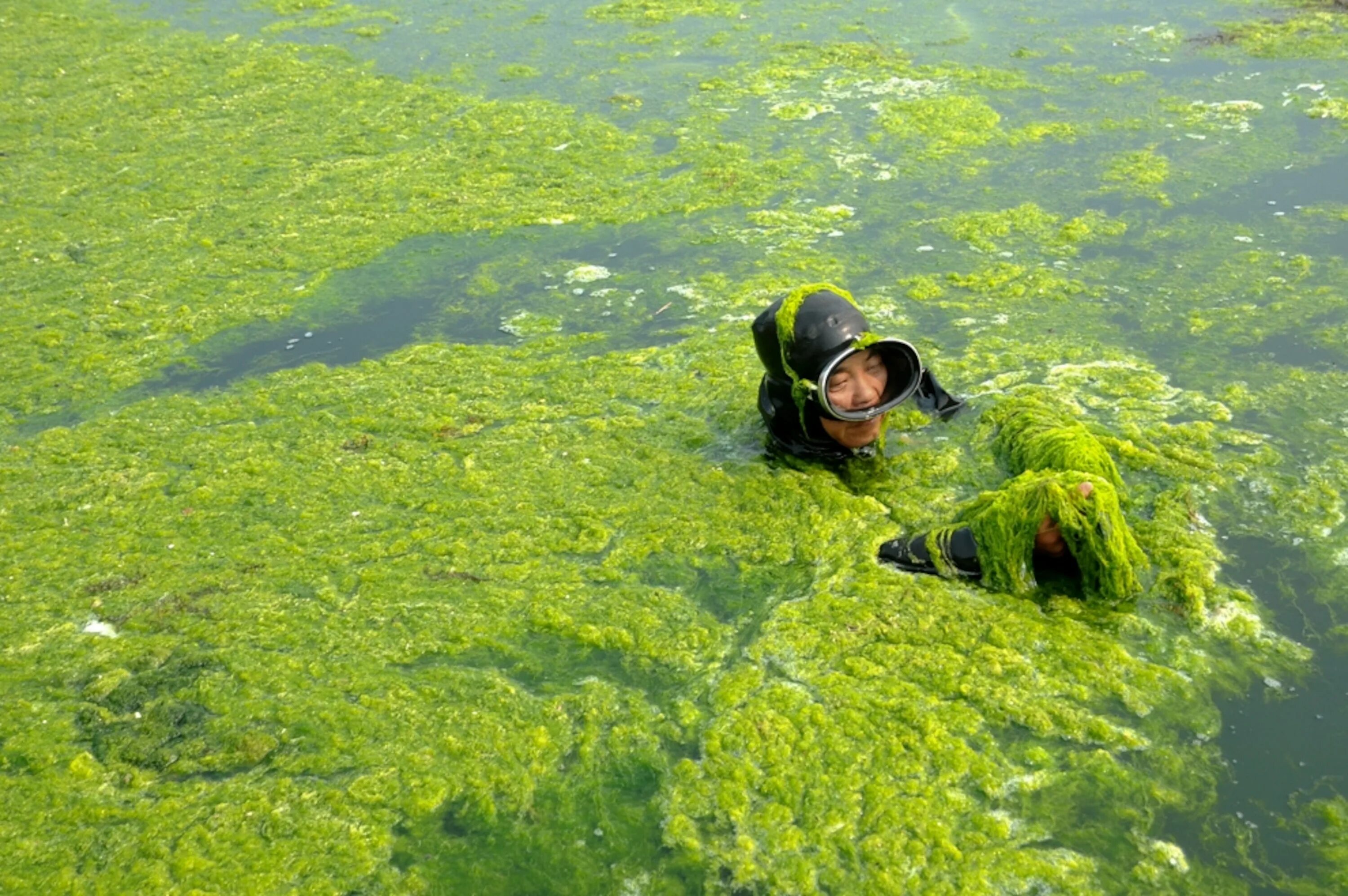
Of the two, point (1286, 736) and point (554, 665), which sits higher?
point (1286, 736)

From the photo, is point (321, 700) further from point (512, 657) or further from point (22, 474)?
point (22, 474)

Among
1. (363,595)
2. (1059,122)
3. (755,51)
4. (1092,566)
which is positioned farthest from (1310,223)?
(363,595)

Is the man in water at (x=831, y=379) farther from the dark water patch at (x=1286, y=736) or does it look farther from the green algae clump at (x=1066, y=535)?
the dark water patch at (x=1286, y=736)

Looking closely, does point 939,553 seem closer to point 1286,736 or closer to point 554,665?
point 1286,736

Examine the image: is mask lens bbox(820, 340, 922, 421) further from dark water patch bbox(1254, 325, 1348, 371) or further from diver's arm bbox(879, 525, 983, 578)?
dark water patch bbox(1254, 325, 1348, 371)

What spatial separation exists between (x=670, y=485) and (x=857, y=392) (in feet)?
2.23

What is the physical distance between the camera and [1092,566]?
Answer: 3.21 metres

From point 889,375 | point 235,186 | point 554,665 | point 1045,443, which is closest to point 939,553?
point 1045,443

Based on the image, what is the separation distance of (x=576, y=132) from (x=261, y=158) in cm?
177

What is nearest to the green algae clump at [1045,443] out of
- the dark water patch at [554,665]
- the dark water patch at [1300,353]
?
the dark water patch at [1300,353]

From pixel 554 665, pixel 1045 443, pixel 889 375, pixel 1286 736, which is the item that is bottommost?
pixel 554 665

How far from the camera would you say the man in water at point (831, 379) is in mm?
3631

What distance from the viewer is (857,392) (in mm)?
3766

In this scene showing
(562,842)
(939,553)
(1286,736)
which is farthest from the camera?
(939,553)
